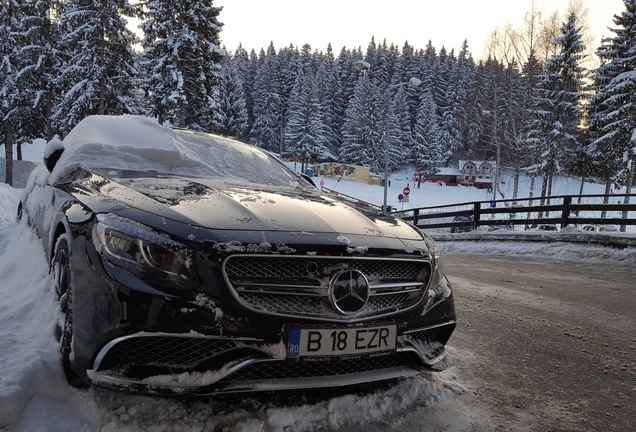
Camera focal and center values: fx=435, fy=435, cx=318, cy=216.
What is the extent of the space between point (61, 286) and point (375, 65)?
86480mm

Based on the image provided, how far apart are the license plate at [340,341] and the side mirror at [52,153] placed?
8.72 ft

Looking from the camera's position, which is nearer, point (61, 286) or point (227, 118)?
point (61, 286)

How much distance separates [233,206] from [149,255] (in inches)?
21.0

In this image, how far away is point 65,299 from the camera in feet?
7.00

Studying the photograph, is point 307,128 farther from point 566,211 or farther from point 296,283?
point 296,283

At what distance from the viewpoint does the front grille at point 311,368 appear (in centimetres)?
178

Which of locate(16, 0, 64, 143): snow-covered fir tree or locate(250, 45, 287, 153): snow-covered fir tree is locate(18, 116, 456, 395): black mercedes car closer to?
locate(16, 0, 64, 143): snow-covered fir tree

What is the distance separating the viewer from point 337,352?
6.07ft

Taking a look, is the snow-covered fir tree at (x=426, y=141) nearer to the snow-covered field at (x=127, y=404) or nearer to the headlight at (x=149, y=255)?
the snow-covered field at (x=127, y=404)

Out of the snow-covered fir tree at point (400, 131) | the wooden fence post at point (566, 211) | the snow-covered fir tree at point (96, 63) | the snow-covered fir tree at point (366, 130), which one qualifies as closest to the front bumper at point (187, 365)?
the wooden fence post at point (566, 211)

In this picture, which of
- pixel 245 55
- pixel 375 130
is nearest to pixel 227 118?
pixel 375 130

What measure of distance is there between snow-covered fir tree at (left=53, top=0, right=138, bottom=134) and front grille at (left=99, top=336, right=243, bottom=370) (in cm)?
2695

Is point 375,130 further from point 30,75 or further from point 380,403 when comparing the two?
point 380,403

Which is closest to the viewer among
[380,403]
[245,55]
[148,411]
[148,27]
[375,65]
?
[148,411]
